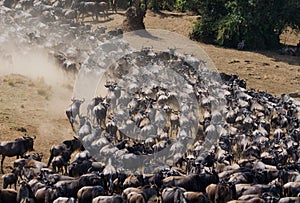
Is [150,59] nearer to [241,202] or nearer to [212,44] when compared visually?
[212,44]

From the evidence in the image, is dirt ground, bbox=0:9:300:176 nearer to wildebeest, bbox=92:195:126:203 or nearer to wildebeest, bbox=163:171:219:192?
wildebeest, bbox=92:195:126:203

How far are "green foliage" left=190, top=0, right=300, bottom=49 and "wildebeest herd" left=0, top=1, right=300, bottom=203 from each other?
971 centimetres

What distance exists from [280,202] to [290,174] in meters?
2.70

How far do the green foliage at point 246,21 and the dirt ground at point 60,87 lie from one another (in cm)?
133

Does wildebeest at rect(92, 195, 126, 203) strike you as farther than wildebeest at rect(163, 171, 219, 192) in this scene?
No

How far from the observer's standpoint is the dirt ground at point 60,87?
90.0ft

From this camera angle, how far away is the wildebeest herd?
19.3m

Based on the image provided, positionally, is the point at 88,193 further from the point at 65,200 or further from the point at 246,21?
the point at 246,21

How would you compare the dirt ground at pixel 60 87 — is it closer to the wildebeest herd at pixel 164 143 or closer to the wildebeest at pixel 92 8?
the wildebeest herd at pixel 164 143

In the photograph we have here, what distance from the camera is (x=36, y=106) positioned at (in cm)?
3091

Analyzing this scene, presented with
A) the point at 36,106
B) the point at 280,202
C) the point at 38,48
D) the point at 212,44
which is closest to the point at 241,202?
the point at 280,202

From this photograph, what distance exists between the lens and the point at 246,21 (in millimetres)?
44312

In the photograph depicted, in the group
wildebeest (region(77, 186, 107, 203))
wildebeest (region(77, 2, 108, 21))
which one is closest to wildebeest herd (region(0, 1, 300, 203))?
wildebeest (region(77, 186, 107, 203))

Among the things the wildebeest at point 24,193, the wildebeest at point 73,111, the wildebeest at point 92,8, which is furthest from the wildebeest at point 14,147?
the wildebeest at point 92,8
